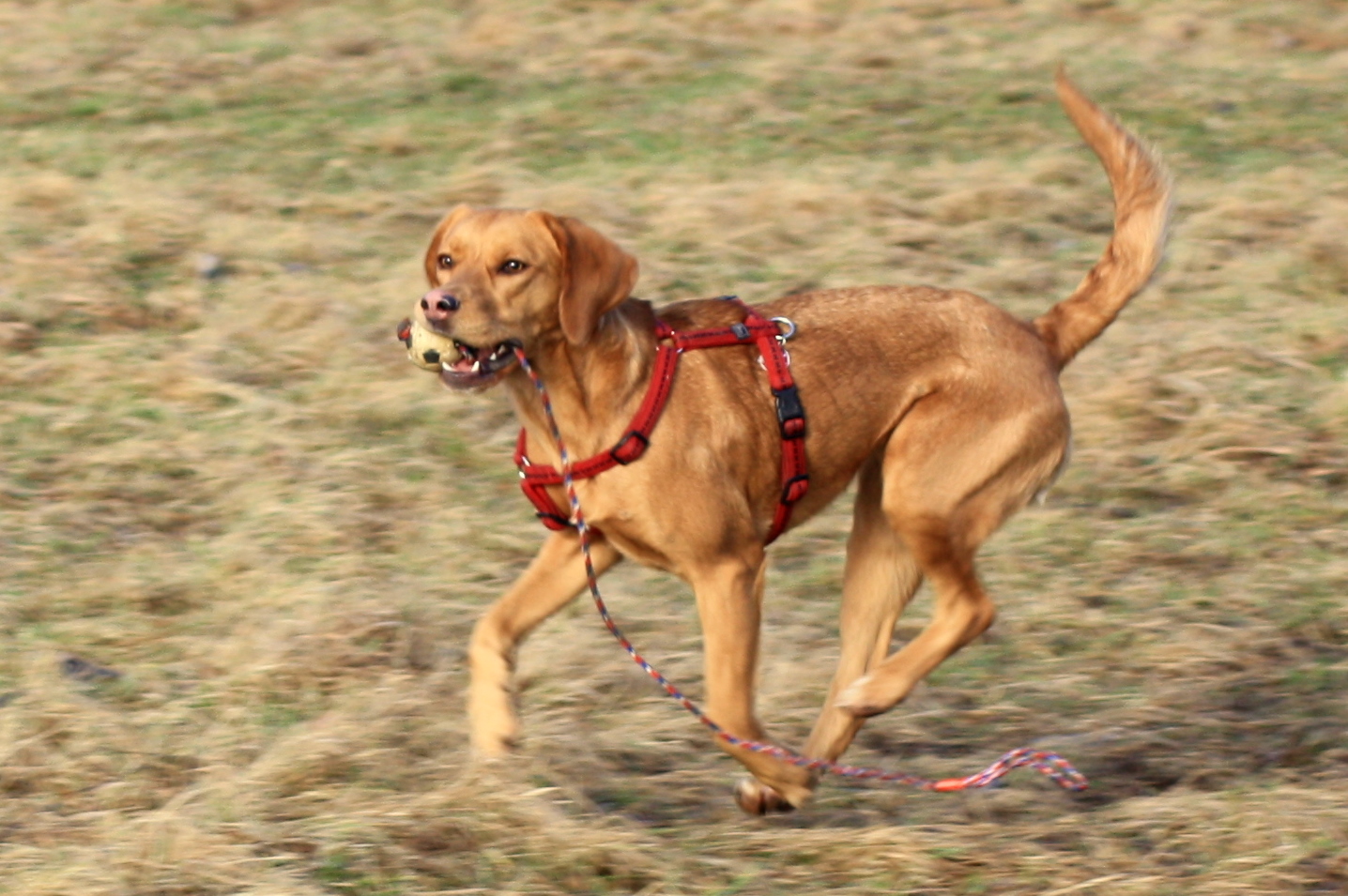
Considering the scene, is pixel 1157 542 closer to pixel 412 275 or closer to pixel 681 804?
pixel 681 804

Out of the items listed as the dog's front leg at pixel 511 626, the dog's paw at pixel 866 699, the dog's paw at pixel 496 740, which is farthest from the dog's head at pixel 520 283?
the dog's paw at pixel 866 699

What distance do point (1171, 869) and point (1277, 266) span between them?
5192mm

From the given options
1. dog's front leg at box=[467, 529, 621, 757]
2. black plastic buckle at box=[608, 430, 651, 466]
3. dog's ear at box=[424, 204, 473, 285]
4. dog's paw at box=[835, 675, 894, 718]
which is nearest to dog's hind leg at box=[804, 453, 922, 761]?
dog's paw at box=[835, 675, 894, 718]

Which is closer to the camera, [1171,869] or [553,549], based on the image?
[1171,869]

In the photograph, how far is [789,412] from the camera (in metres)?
4.89

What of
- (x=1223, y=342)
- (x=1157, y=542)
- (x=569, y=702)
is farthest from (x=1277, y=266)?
(x=569, y=702)

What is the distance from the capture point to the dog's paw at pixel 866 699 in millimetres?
4934

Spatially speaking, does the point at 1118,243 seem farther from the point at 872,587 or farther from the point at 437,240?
the point at 437,240

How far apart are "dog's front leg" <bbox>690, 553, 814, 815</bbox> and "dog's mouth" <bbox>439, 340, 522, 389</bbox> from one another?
0.74 metres

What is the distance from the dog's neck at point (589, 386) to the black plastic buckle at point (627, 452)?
36mm

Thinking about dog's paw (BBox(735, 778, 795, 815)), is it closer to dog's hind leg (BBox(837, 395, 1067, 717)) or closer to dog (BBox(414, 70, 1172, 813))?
dog (BBox(414, 70, 1172, 813))

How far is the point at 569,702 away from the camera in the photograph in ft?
17.9

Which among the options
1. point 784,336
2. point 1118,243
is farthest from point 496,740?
point 1118,243

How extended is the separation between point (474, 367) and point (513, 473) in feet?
8.82
